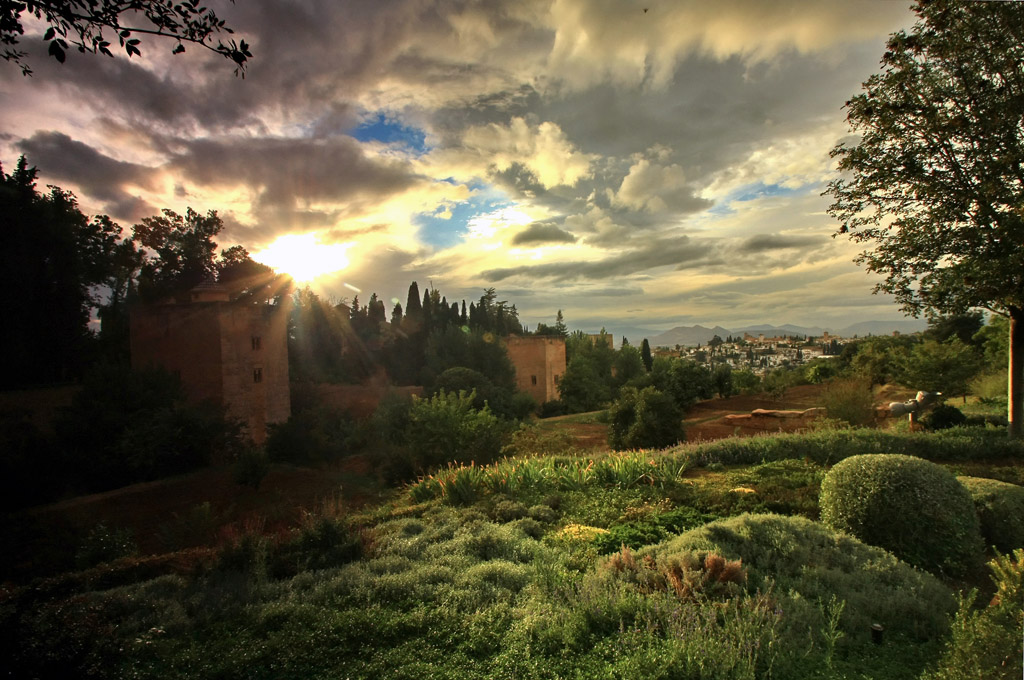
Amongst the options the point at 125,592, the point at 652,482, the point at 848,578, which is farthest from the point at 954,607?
the point at 125,592

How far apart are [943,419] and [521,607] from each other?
12107 millimetres

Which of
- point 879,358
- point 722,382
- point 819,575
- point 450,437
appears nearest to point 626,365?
point 722,382

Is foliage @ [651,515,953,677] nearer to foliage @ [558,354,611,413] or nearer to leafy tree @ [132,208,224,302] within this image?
leafy tree @ [132,208,224,302]

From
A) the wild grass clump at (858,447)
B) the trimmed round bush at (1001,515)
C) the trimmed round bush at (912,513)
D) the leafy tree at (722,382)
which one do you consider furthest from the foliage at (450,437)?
the leafy tree at (722,382)

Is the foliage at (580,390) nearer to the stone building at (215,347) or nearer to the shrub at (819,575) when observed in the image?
the stone building at (215,347)

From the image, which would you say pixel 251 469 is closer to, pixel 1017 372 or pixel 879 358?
pixel 1017 372

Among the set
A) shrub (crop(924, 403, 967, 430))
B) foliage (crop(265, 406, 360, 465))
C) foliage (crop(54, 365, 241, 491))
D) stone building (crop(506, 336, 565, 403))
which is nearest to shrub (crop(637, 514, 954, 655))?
shrub (crop(924, 403, 967, 430))

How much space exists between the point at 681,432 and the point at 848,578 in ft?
31.0

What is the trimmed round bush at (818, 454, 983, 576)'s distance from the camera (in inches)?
172

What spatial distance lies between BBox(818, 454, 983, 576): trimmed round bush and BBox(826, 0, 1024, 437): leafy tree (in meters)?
4.84

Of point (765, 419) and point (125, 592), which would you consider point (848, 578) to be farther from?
point (765, 419)

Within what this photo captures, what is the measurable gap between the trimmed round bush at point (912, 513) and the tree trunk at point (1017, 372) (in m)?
6.25

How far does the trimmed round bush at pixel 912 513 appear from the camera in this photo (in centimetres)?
437

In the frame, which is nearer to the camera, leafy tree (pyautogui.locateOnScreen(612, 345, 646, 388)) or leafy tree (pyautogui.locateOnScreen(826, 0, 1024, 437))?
leafy tree (pyautogui.locateOnScreen(826, 0, 1024, 437))
